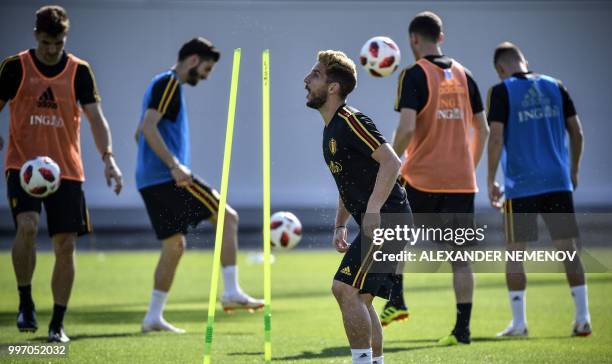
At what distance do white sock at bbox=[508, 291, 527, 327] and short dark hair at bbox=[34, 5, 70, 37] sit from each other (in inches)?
171

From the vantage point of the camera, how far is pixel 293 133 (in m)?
23.3

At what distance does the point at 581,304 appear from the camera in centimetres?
873

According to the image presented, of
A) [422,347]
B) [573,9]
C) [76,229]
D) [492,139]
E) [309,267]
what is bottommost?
[309,267]

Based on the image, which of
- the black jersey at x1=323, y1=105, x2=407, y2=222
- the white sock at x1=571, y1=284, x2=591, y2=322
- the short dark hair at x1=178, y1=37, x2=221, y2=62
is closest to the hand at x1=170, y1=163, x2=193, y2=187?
the short dark hair at x1=178, y1=37, x2=221, y2=62

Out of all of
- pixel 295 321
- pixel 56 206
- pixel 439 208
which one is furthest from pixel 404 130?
pixel 56 206

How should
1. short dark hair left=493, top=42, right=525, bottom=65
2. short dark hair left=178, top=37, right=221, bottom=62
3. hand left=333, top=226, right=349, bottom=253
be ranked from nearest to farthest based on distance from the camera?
hand left=333, top=226, right=349, bottom=253
short dark hair left=493, top=42, right=525, bottom=65
short dark hair left=178, top=37, right=221, bottom=62

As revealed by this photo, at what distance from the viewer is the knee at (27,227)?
8.23 m

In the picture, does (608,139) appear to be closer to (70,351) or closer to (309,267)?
(309,267)

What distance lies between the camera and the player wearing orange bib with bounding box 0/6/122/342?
8258 millimetres

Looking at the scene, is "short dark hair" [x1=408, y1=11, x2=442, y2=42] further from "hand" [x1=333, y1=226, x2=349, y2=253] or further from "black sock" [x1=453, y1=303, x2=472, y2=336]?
"hand" [x1=333, y1=226, x2=349, y2=253]

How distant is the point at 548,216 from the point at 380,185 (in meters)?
3.51

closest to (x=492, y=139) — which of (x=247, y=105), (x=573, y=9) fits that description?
(x=247, y=105)

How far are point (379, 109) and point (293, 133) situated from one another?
6.95 feet

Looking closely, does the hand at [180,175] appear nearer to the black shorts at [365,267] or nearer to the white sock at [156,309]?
the white sock at [156,309]
